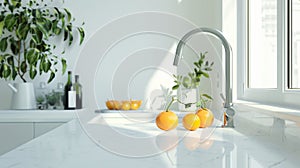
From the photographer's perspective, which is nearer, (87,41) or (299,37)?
(299,37)

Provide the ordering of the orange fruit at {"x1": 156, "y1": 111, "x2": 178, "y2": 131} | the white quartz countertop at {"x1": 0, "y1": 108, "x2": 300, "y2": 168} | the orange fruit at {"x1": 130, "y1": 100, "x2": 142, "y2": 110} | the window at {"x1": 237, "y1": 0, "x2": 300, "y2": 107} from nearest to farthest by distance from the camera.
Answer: the white quartz countertop at {"x1": 0, "y1": 108, "x2": 300, "y2": 168}
the orange fruit at {"x1": 156, "y1": 111, "x2": 178, "y2": 131}
the window at {"x1": 237, "y1": 0, "x2": 300, "y2": 107}
the orange fruit at {"x1": 130, "y1": 100, "x2": 142, "y2": 110}

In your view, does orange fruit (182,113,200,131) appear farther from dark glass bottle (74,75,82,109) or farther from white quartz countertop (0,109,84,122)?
dark glass bottle (74,75,82,109)

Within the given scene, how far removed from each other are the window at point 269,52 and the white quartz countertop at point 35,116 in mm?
1204

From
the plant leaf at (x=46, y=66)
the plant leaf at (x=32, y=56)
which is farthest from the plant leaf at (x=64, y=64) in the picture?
the plant leaf at (x=32, y=56)

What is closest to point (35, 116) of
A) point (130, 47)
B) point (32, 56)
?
point (32, 56)

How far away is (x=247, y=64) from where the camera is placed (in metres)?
2.32

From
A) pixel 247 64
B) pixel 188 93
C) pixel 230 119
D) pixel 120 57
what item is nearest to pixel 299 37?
pixel 230 119

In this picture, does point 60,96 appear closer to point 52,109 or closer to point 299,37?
point 52,109

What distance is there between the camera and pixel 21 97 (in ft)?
8.94

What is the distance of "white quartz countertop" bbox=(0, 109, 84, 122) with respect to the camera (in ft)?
8.42

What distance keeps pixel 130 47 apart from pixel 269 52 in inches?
52.3

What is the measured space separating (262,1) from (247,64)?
16.9 inches

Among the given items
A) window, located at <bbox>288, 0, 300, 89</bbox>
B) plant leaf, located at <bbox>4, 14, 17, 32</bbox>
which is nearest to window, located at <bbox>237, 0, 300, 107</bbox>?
window, located at <bbox>288, 0, 300, 89</bbox>

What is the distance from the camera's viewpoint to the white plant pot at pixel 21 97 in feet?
8.93
